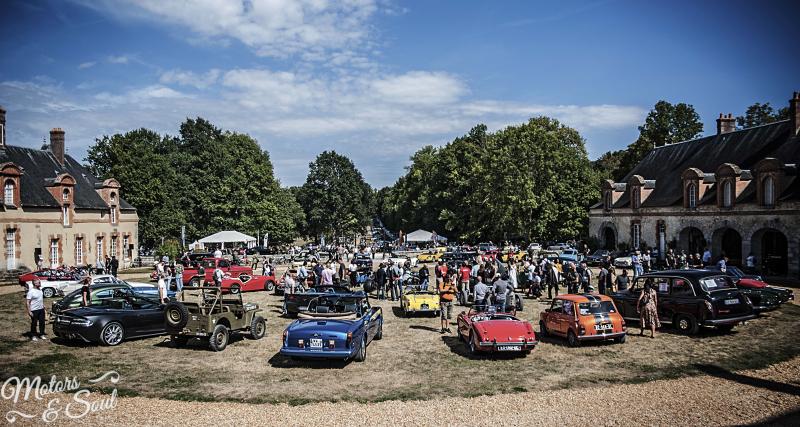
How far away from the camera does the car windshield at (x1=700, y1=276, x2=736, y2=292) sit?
16.1 meters

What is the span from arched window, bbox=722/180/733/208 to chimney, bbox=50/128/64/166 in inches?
1972

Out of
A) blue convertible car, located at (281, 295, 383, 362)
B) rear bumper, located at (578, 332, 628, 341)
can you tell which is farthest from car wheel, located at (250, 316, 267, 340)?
rear bumper, located at (578, 332, 628, 341)

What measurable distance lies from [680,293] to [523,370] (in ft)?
23.6

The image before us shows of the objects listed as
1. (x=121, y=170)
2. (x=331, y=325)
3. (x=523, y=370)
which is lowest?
(x=523, y=370)

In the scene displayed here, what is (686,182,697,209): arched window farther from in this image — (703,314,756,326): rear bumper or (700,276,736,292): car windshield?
(703,314,756,326): rear bumper

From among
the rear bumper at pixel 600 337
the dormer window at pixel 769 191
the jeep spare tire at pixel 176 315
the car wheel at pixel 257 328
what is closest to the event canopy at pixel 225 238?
the car wheel at pixel 257 328

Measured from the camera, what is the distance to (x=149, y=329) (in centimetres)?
1617

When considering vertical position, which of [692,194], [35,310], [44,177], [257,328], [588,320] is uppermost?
[44,177]

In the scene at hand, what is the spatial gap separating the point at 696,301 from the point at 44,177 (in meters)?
43.7

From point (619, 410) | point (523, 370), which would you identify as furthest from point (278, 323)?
point (619, 410)

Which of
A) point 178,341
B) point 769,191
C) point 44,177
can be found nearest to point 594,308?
point 178,341

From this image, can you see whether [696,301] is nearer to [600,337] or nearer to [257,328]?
[600,337]

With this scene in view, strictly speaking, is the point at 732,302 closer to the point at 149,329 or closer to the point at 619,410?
the point at 619,410

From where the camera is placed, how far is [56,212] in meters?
39.6
